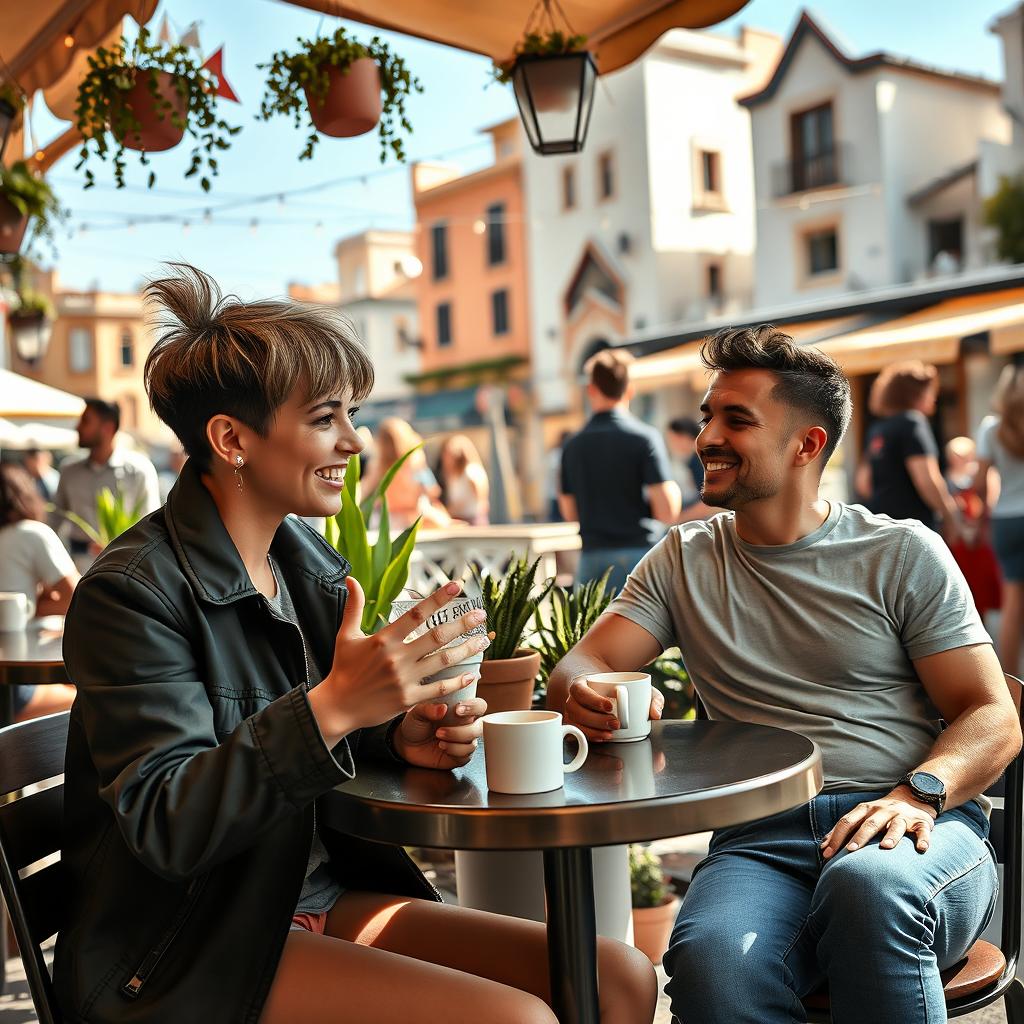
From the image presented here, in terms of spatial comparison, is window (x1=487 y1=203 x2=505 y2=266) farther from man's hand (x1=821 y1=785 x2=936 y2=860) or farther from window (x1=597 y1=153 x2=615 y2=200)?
man's hand (x1=821 y1=785 x2=936 y2=860)

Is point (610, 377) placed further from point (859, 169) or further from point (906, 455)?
point (859, 169)

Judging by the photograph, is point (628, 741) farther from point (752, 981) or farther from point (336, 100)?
point (336, 100)

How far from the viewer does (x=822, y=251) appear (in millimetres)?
22406

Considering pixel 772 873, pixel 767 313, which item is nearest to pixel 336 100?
pixel 772 873

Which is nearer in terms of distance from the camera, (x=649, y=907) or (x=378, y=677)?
(x=378, y=677)

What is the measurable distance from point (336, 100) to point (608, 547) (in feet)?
7.18

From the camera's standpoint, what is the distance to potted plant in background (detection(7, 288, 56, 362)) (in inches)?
320

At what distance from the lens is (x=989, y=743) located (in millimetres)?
1843

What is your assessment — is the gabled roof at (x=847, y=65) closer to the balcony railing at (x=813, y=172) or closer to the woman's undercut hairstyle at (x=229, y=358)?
the balcony railing at (x=813, y=172)

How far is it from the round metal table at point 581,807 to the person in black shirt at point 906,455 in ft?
14.0

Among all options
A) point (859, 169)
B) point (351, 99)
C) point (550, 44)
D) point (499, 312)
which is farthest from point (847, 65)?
point (351, 99)

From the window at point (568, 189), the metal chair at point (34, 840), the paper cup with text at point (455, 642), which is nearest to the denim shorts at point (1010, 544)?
the paper cup with text at point (455, 642)

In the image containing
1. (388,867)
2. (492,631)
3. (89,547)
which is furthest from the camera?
(89,547)

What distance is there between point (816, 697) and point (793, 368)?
566mm
